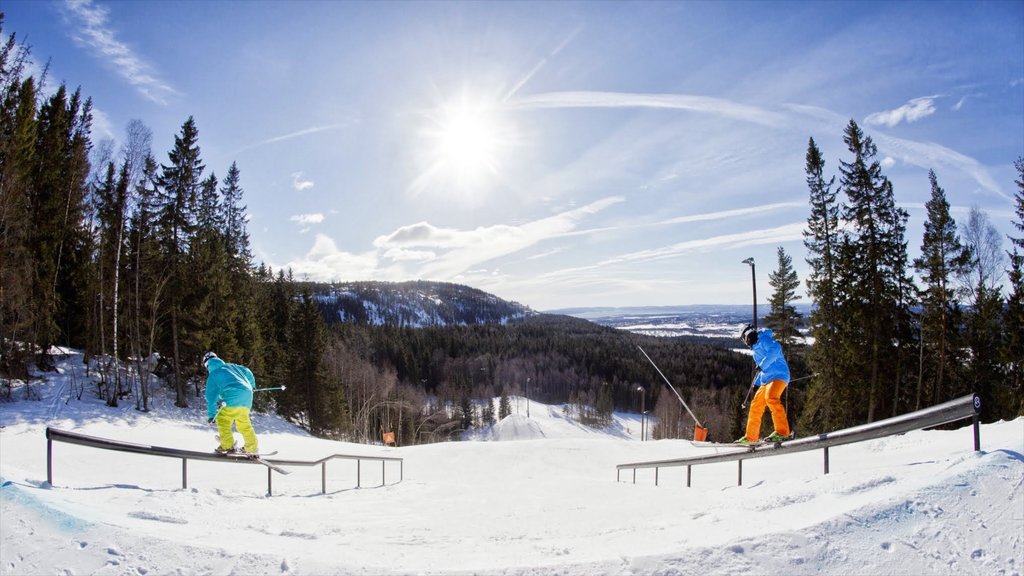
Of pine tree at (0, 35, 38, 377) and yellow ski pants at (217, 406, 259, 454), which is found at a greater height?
pine tree at (0, 35, 38, 377)

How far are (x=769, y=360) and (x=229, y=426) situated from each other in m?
8.64

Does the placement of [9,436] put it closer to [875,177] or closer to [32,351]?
[32,351]

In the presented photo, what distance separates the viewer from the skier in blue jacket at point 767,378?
7.22 metres

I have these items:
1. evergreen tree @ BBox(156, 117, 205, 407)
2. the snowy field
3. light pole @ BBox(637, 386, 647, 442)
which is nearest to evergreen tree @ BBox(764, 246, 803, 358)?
light pole @ BBox(637, 386, 647, 442)

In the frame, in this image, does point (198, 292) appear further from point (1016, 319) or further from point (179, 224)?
point (1016, 319)

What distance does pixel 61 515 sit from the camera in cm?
359

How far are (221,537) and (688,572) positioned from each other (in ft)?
11.1

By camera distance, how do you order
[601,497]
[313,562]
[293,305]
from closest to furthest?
[313,562], [601,497], [293,305]

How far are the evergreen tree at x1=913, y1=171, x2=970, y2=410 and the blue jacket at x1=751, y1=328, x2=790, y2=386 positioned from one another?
2023 cm

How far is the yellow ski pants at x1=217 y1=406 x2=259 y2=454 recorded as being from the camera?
304 inches

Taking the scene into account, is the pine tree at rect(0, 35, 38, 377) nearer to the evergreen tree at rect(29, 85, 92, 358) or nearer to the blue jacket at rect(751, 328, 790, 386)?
the evergreen tree at rect(29, 85, 92, 358)

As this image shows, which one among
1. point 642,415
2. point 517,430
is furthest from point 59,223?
point 517,430

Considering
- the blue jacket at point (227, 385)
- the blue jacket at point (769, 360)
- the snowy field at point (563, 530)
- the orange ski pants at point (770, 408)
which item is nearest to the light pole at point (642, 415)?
the orange ski pants at point (770, 408)

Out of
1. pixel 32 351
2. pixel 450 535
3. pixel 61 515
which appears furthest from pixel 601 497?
Answer: pixel 32 351
